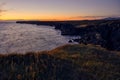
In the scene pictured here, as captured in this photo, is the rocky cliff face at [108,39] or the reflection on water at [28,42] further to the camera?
the rocky cliff face at [108,39]

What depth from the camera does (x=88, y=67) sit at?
1185 centimetres

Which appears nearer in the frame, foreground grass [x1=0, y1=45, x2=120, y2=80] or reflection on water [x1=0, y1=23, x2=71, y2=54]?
foreground grass [x1=0, y1=45, x2=120, y2=80]

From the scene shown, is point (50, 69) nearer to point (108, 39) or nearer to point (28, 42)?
point (28, 42)

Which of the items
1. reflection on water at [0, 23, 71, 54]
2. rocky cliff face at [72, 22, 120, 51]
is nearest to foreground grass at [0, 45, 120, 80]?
reflection on water at [0, 23, 71, 54]

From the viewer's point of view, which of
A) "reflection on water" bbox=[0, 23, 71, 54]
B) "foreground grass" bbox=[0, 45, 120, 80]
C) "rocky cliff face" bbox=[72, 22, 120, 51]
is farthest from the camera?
"rocky cliff face" bbox=[72, 22, 120, 51]

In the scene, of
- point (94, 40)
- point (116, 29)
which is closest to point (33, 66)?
point (94, 40)

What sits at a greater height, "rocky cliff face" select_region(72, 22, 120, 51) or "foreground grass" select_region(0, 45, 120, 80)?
"foreground grass" select_region(0, 45, 120, 80)

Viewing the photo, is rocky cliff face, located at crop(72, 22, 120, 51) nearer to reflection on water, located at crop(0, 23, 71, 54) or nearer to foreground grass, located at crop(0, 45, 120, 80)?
reflection on water, located at crop(0, 23, 71, 54)

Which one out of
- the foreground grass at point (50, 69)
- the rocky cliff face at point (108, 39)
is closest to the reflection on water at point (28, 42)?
the rocky cliff face at point (108, 39)

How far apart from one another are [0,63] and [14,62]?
0.83 m

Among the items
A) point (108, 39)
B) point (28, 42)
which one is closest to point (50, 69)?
point (28, 42)

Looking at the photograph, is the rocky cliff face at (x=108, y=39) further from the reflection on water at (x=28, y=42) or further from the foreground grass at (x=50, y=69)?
the foreground grass at (x=50, y=69)

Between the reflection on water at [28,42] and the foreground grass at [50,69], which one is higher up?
the foreground grass at [50,69]

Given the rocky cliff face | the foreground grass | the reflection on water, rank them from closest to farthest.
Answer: the foreground grass → the reflection on water → the rocky cliff face
